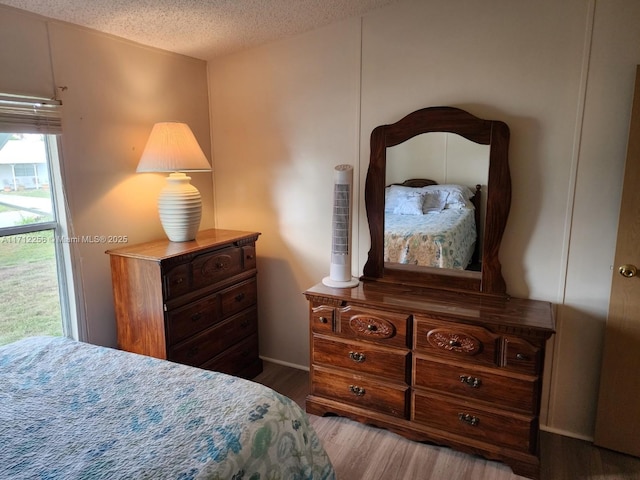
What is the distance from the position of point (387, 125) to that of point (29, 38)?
1840 mm

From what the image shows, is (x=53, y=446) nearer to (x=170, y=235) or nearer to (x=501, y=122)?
(x=170, y=235)

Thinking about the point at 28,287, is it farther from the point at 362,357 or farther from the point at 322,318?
the point at 362,357

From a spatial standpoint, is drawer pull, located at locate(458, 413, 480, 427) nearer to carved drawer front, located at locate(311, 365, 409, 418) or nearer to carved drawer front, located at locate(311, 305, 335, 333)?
carved drawer front, located at locate(311, 365, 409, 418)


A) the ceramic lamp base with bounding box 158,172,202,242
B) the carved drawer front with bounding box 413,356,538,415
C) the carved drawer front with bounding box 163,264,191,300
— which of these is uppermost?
the ceramic lamp base with bounding box 158,172,202,242

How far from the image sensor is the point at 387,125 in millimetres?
2461

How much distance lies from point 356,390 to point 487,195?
1.28 meters

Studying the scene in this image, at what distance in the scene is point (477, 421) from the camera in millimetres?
2090

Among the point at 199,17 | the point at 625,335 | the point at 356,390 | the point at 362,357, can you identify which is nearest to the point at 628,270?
the point at 625,335

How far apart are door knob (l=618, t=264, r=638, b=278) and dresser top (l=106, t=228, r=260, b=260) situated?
6.67 ft

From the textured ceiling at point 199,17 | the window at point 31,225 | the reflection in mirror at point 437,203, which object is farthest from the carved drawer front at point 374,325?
the textured ceiling at point 199,17

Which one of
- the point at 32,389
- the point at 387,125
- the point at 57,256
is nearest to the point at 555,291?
the point at 387,125

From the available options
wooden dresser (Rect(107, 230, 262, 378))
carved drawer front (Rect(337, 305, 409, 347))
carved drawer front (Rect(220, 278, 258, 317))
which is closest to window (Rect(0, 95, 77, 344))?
wooden dresser (Rect(107, 230, 262, 378))

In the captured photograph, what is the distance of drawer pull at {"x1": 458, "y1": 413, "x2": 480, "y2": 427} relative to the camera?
209 cm

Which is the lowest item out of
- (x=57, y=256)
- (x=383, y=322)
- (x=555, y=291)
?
(x=383, y=322)
